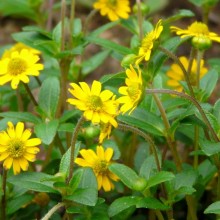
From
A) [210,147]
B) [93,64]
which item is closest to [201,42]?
[210,147]

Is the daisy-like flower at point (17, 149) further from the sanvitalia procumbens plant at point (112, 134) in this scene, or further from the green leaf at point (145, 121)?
the green leaf at point (145, 121)

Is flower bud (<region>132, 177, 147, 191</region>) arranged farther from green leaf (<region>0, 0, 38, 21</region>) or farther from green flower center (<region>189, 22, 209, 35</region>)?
green leaf (<region>0, 0, 38, 21</region>)

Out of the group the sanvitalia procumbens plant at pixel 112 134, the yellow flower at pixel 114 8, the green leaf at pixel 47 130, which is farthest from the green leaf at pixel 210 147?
the yellow flower at pixel 114 8

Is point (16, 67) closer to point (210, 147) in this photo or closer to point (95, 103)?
point (95, 103)

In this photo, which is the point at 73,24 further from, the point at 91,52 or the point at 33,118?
the point at 91,52

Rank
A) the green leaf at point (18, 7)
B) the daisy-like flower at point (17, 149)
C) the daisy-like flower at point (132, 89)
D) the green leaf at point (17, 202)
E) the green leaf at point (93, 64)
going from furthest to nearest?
the green leaf at point (18, 7), the green leaf at point (93, 64), the green leaf at point (17, 202), the daisy-like flower at point (17, 149), the daisy-like flower at point (132, 89)

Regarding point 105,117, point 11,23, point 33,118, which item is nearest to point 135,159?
point 33,118
